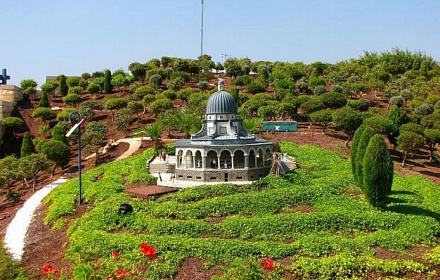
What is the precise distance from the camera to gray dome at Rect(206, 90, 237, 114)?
3469cm

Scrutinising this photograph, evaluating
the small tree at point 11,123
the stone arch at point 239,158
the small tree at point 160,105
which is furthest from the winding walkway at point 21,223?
the small tree at point 11,123

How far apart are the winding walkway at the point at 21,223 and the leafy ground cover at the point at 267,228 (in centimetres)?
162

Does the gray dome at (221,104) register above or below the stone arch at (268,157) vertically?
above

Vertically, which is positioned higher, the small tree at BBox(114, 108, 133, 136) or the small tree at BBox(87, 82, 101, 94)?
the small tree at BBox(87, 82, 101, 94)

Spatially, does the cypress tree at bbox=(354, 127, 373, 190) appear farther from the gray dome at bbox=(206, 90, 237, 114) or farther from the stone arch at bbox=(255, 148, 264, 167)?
the gray dome at bbox=(206, 90, 237, 114)

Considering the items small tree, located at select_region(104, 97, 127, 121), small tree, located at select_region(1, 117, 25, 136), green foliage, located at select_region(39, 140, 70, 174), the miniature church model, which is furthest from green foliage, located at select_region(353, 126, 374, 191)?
small tree, located at select_region(1, 117, 25, 136)

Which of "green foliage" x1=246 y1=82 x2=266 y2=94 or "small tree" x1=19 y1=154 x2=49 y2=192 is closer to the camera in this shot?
"small tree" x1=19 y1=154 x2=49 y2=192

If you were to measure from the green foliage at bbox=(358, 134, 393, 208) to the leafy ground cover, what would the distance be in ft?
4.13

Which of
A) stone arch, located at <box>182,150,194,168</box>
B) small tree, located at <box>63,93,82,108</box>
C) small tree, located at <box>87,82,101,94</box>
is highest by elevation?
small tree, located at <box>87,82,101,94</box>

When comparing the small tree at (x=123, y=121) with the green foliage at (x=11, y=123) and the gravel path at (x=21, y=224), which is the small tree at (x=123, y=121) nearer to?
the gravel path at (x=21, y=224)

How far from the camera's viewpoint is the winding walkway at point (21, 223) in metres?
24.2

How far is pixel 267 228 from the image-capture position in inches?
935

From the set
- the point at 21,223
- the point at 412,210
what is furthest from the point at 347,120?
the point at 21,223

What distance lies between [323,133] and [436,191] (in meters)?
19.3
